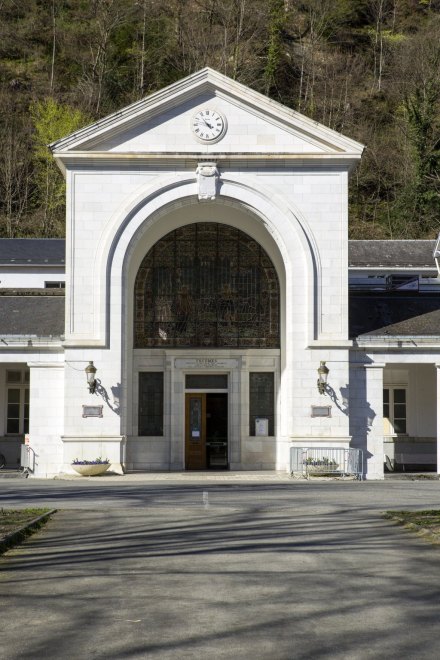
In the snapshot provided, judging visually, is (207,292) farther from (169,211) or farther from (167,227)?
(169,211)

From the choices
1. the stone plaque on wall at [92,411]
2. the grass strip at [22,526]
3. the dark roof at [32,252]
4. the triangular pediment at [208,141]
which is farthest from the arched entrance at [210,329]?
the grass strip at [22,526]

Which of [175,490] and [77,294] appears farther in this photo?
[77,294]

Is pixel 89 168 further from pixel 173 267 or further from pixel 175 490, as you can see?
pixel 175 490

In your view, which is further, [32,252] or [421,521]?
[32,252]

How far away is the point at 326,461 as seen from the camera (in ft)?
105

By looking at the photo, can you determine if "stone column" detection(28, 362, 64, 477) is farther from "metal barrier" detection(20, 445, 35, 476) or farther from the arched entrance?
the arched entrance

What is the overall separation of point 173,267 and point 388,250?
18306 mm

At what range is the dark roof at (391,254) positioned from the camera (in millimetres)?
49438

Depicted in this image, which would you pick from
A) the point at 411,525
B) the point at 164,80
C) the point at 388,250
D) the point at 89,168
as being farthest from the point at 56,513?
the point at 164,80

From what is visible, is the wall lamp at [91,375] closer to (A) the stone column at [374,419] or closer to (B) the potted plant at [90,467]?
(B) the potted plant at [90,467]

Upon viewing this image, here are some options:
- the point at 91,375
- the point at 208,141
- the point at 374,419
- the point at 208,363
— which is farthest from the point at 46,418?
the point at 374,419

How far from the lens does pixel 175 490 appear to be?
25.5 m

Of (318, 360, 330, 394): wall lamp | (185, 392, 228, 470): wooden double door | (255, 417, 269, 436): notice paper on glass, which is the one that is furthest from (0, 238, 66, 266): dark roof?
(318, 360, 330, 394): wall lamp

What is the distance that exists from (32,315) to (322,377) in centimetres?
1040
